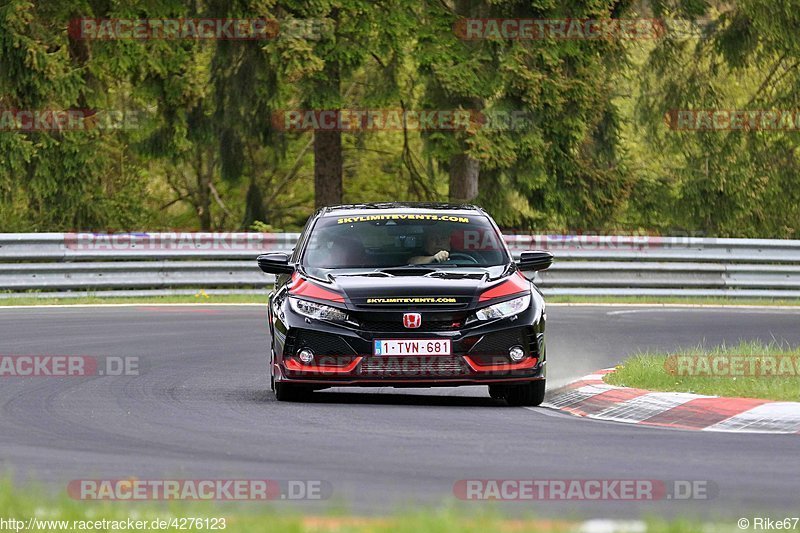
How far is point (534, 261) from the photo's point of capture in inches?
509

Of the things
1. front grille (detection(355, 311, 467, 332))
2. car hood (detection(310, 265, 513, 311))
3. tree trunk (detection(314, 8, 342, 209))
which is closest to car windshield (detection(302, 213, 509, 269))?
car hood (detection(310, 265, 513, 311))

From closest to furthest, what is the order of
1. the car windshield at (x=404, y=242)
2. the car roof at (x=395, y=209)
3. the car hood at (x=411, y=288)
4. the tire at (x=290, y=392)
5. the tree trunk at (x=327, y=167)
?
the car hood at (x=411, y=288) → the tire at (x=290, y=392) → the car windshield at (x=404, y=242) → the car roof at (x=395, y=209) → the tree trunk at (x=327, y=167)

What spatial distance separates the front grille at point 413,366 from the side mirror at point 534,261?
1628 millimetres

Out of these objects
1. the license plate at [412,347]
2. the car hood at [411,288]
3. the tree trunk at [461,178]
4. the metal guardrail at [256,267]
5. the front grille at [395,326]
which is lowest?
the metal guardrail at [256,267]

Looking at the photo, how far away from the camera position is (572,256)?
26016 mm

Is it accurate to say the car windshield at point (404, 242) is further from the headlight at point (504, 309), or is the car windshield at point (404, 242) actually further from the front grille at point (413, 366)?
the front grille at point (413, 366)

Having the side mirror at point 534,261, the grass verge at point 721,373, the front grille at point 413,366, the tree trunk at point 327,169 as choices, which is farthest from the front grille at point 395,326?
the tree trunk at point 327,169

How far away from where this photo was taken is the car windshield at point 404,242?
42.0ft

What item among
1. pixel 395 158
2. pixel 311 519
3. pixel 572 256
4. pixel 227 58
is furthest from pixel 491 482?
pixel 395 158

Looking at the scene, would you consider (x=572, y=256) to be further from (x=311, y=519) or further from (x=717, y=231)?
(x=311, y=519)

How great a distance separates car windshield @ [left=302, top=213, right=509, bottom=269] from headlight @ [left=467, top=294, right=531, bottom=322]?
0.86 meters

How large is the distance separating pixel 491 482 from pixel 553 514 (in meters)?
1.00

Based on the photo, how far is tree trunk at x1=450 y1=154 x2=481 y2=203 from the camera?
109 feet

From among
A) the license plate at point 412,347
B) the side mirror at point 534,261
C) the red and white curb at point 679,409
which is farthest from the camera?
the side mirror at point 534,261
